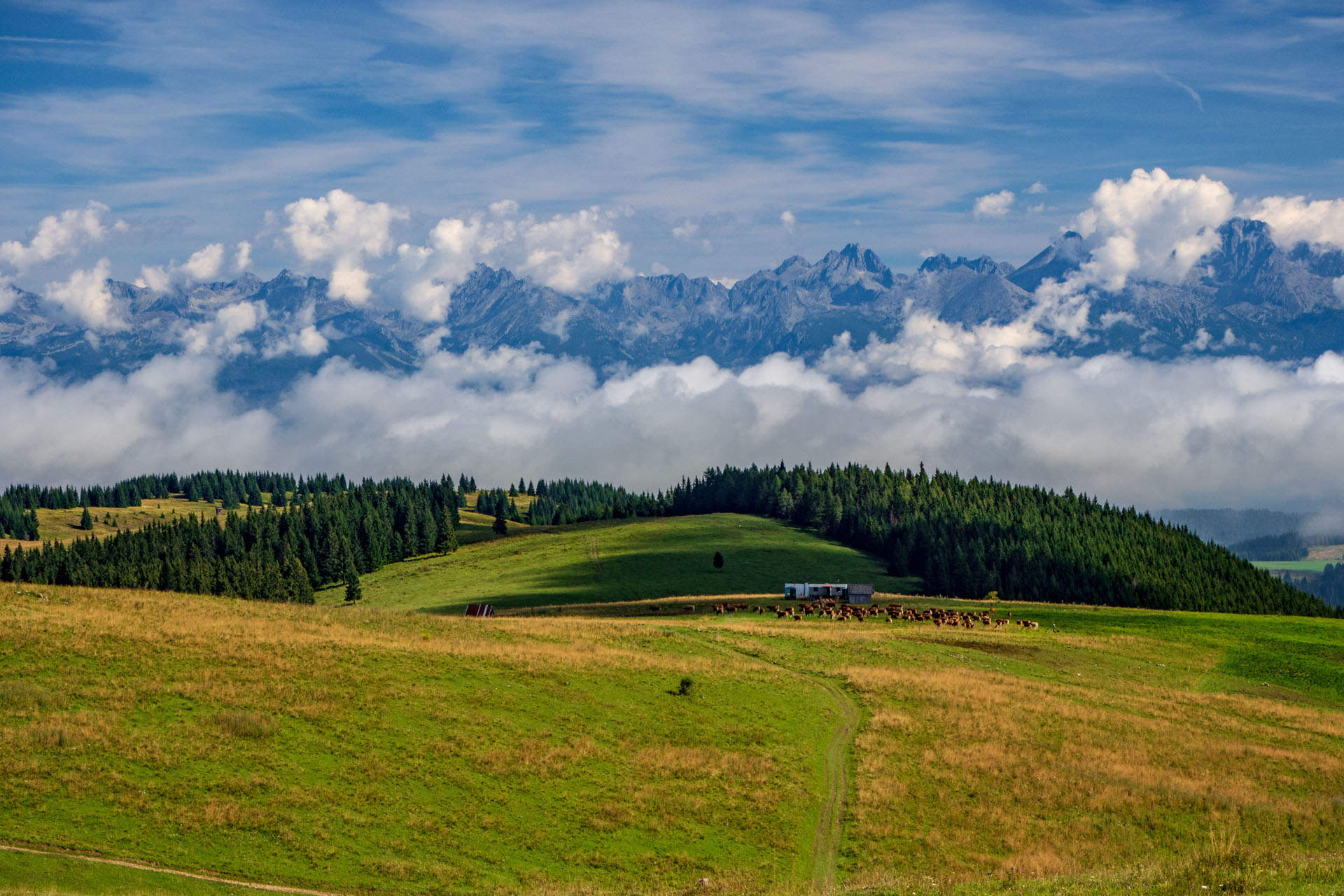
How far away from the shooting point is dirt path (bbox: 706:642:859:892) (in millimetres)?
33656

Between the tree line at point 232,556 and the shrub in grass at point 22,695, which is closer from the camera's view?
the shrub in grass at point 22,695

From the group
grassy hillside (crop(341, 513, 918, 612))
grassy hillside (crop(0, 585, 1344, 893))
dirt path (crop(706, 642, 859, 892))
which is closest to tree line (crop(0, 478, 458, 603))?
grassy hillside (crop(341, 513, 918, 612))

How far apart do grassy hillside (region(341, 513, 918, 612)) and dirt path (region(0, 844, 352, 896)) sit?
92896 millimetres

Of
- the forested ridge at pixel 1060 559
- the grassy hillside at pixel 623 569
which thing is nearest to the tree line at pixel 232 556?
the grassy hillside at pixel 623 569

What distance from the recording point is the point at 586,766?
3875cm

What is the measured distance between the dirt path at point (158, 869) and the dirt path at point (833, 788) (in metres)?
15.7

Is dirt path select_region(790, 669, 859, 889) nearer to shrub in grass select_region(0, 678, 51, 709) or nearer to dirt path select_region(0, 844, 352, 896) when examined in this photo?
dirt path select_region(0, 844, 352, 896)

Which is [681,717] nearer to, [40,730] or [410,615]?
[40,730]

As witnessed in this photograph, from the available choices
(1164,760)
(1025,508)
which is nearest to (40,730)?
(1164,760)

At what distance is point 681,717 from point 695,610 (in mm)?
58093

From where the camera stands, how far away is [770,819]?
120 ft

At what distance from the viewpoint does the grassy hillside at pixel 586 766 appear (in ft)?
97.1

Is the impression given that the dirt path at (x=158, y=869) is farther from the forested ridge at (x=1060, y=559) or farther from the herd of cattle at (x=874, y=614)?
the forested ridge at (x=1060, y=559)

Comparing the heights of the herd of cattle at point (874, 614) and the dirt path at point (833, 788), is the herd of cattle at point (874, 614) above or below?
above
